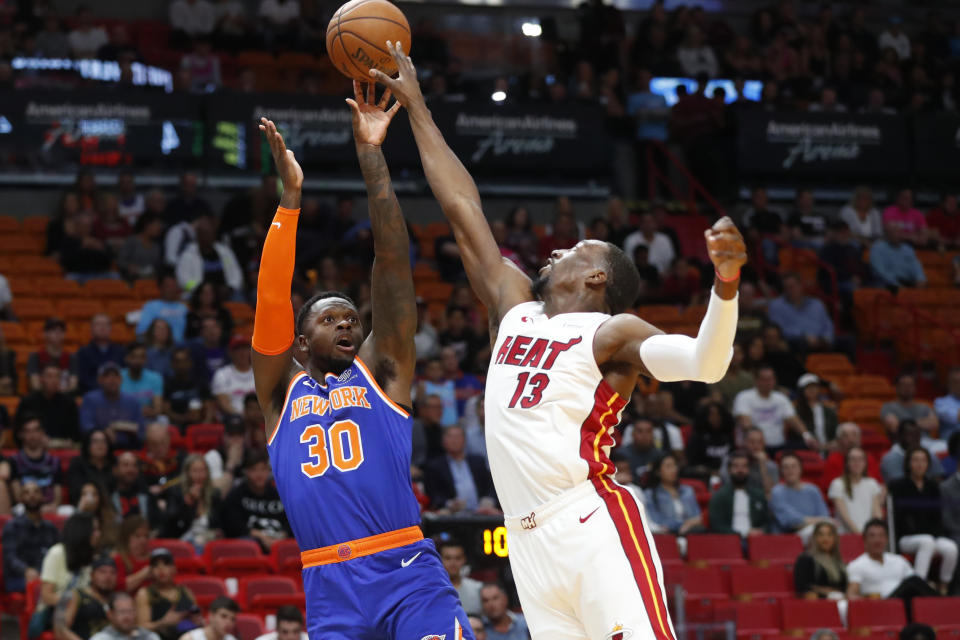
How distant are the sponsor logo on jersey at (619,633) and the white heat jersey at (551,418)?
1.85 feet

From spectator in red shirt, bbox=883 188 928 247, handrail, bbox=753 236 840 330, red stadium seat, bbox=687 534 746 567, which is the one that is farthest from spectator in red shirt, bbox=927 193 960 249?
red stadium seat, bbox=687 534 746 567

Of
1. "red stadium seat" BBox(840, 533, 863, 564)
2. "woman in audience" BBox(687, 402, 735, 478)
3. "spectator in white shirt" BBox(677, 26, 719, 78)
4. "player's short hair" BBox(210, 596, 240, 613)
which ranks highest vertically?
"spectator in white shirt" BBox(677, 26, 719, 78)

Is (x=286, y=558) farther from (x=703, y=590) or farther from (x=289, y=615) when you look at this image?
(x=703, y=590)

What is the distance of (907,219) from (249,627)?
Answer: 1286 cm

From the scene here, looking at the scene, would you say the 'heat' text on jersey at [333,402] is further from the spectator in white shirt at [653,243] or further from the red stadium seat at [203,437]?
the spectator in white shirt at [653,243]

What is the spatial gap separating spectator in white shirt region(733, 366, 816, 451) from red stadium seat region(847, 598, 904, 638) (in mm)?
2867

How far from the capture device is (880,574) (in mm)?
12281

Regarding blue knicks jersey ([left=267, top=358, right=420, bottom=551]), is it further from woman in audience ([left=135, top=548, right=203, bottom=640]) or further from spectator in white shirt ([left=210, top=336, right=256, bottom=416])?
spectator in white shirt ([left=210, top=336, right=256, bottom=416])

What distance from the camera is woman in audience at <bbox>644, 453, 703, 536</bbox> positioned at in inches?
490

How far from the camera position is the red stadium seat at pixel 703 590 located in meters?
11.3

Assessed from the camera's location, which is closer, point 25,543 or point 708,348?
point 708,348

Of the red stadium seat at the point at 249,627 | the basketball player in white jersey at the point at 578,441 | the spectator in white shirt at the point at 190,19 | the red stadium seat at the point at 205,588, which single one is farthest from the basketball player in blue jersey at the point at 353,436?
the spectator in white shirt at the point at 190,19

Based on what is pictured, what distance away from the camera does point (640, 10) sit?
23516mm

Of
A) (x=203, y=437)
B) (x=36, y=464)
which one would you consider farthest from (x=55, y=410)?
(x=203, y=437)
